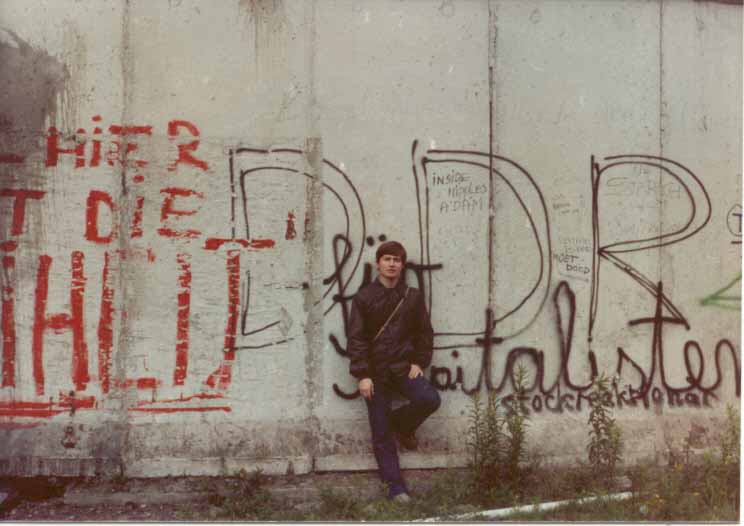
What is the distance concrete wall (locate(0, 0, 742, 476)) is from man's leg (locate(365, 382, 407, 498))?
1.28 ft

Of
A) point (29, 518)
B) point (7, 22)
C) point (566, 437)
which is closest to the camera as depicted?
point (29, 518)

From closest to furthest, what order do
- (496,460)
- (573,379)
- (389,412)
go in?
(496,460) < (389,412) < (573,379)

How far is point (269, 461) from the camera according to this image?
5086mm

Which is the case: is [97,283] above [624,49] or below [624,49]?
below

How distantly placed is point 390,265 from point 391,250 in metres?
0.10

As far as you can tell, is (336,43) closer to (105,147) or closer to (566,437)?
(105,147)

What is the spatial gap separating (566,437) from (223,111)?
11.6ft

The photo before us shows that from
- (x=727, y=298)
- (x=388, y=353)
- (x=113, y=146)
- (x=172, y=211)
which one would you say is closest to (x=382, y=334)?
(x=388, y=353)

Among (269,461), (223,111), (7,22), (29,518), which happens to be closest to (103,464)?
(29,518)

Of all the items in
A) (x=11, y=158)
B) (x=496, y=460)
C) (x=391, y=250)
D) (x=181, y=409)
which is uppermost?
(x=11, y=158)

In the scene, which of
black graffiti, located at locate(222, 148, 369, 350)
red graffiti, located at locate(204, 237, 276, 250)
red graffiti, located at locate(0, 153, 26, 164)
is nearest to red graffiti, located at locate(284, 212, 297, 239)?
red graffiti, located at locate(204, 237, 276, 250)

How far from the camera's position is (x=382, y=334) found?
4801 millimetres

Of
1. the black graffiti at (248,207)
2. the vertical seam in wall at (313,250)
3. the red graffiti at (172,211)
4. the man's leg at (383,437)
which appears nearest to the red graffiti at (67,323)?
the red graffiti at (172,211)

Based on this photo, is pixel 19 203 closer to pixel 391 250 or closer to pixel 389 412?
pixel 391 250
